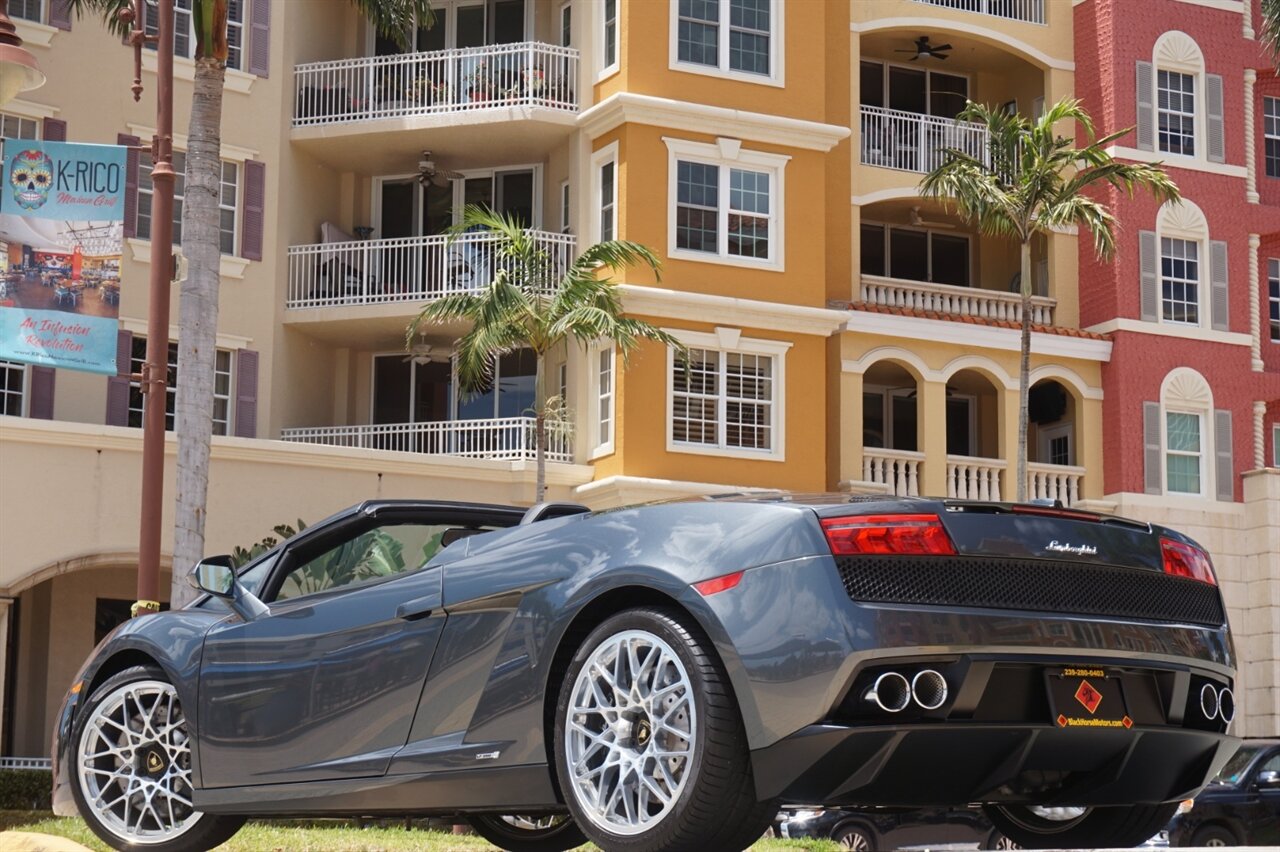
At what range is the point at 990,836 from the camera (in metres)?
18.0

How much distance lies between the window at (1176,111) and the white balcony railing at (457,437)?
12.7 meters

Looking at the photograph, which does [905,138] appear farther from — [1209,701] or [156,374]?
[1209,701]

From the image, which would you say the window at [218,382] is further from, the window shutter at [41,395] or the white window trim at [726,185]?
the white window trim at [726,185]

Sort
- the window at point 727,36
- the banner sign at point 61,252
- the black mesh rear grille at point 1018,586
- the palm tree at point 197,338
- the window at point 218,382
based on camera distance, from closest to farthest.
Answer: the black mesh rear grille at point 1018,586, the banner sign at point 61,252, the palm tree at point 197,338, the window at point 218,382, the window at point 727,36

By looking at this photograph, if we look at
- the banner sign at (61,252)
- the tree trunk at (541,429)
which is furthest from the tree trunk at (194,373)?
the tree trunk at (541,429)

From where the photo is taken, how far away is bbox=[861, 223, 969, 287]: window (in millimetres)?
35312

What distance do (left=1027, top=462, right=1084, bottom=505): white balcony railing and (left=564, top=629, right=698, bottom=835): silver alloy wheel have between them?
1049 inches

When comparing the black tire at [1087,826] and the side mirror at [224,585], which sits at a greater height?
the side mirror at [224,585]

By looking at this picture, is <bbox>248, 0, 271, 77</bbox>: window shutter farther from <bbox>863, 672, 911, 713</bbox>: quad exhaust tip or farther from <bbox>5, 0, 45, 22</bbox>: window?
<bbox>863, 672, 911, 713</bbox>: quad exhaust tip

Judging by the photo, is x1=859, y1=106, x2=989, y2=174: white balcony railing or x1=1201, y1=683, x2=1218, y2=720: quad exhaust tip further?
x1=859, y1=106, x2=989, y2=174: white balcony railing

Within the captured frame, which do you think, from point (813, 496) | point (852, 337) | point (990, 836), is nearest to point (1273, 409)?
point (852, 337)

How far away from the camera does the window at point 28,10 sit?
29141mm

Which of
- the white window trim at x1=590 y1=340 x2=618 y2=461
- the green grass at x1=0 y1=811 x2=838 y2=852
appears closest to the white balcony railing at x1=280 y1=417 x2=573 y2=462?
the white window trim at x1=590 y1=340 x2=618 y2=461

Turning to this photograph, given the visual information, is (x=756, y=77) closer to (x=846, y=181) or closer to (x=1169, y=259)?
(x=846, y=181)
